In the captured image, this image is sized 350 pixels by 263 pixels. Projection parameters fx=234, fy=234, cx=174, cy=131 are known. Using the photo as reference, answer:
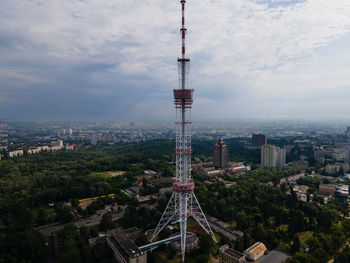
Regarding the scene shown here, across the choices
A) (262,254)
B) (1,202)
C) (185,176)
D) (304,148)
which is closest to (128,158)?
(1,202)

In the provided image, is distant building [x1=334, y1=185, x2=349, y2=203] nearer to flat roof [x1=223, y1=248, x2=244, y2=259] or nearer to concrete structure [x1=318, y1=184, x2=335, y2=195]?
concrete structure [x1=318, y1=184, x2=335, y2=195]

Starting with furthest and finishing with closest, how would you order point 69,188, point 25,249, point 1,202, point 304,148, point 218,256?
point 304,148
point 69,188
point 1,202
point 218,256
point 25,249

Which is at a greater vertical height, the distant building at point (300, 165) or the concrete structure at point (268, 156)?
the concrete structure at point (268, 156)

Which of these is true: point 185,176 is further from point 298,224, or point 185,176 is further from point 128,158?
point 128,158

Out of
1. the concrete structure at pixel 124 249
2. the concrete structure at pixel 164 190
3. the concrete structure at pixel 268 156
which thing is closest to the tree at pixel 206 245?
the concrete structure at pixel 124 249

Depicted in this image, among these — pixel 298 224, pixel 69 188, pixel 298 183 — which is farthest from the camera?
pixel 298 183

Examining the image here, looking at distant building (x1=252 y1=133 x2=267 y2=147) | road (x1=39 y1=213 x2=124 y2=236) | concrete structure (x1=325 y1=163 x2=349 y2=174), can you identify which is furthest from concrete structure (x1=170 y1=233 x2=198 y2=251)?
distant building (x1=252 y1=133 x2=267 y2=147)

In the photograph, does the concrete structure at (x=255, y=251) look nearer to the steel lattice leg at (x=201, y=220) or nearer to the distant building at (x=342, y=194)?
the steel lattice leg at (x=201, y=220)
